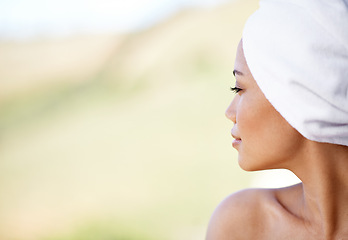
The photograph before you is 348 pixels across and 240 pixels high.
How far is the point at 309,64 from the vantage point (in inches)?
44.1

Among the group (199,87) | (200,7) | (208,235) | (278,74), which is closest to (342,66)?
(278,74)

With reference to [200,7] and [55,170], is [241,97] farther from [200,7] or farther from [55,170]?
[200,7]

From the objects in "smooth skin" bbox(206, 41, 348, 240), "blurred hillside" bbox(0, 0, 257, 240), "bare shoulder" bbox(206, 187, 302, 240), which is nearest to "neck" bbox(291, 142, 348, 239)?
"smooth skin" bbox(206, 41, 348, 240)

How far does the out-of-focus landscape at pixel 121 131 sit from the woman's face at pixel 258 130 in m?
2.36

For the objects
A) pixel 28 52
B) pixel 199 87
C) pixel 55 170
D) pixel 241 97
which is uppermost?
pixel 28 52

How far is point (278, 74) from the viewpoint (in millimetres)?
1160

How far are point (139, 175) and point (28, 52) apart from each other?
6.87 feet

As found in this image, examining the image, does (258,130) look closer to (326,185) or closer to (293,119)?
(293,119)

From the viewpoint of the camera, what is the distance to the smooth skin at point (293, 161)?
1.24 metres

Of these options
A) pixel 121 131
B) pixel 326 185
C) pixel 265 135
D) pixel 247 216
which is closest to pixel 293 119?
pixel 265 135

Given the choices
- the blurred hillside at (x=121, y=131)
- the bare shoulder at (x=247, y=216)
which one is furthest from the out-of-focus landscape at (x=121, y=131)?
the bare shoulder at (x=247, y=216)

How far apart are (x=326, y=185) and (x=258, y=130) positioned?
22cm

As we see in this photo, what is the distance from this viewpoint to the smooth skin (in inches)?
48.7

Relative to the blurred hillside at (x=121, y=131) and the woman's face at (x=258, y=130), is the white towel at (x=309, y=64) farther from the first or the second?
the blurred hillside at (x=121, y=131)
